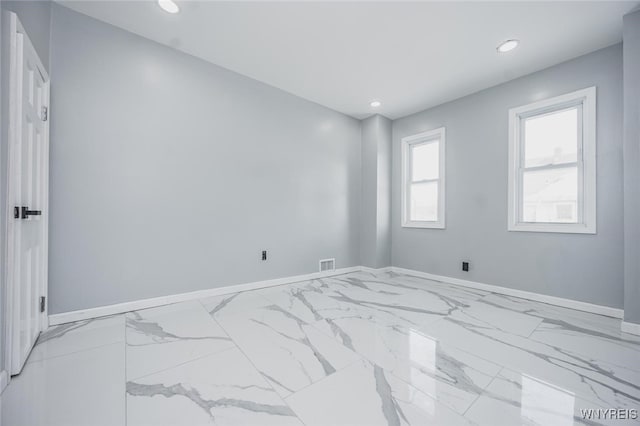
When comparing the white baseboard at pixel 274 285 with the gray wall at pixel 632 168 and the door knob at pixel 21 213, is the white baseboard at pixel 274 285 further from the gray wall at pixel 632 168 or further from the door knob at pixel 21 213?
the door knob at pixel 21 213

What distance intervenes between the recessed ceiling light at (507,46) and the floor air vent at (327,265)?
3.29 m

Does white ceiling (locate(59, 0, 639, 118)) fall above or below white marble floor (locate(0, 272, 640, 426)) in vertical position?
above

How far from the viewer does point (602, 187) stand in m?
2.52

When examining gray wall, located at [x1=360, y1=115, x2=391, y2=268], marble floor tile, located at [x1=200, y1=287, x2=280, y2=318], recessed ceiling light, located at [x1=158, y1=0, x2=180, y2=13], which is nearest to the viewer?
recessed ceiling light, located at [x1=158, y1=0, x2=180, y2=13]

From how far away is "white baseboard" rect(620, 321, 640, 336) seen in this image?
2.09 metres

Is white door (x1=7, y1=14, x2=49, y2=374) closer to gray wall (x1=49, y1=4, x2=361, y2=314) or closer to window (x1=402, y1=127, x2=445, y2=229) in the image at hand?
gray wall (x1=49, y1=4, x2=361, y2=314)

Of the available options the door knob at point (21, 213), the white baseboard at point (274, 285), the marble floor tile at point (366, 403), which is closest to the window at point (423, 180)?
Result: the white baseboard at point (274, 285)

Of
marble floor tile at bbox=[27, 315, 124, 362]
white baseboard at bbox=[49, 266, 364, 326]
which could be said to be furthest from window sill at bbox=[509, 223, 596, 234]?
marble floor tile at bbox=[27, 315, 124, 362]

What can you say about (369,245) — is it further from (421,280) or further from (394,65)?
(394,65)

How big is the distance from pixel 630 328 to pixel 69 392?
3.99 m

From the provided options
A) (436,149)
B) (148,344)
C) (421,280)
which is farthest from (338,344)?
(436,149)

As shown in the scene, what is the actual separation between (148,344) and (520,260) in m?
3.87

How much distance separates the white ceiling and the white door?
0.97 metres

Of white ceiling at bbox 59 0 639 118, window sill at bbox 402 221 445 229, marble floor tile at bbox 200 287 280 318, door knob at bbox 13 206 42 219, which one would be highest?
white ceiling at bbox 59 0 639 118
